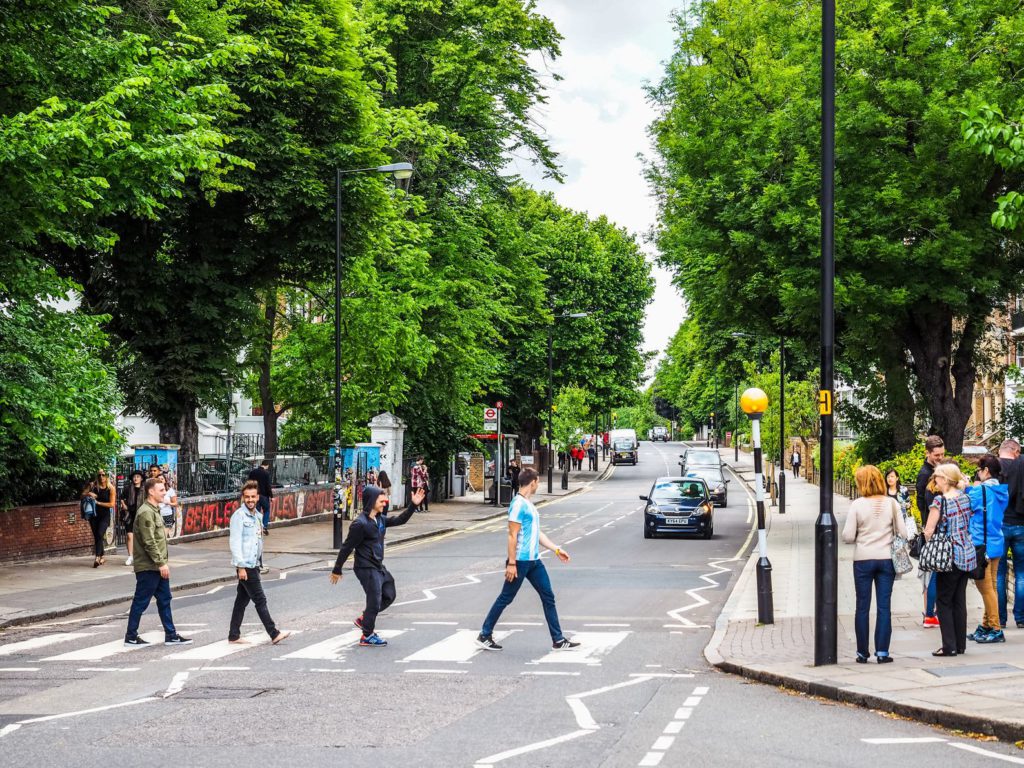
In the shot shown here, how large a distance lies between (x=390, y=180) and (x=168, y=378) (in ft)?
26.0

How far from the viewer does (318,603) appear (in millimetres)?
17578

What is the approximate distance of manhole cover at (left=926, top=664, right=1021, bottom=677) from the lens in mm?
10508

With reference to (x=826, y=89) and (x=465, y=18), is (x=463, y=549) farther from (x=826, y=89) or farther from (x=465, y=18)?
(x=465, y=18)

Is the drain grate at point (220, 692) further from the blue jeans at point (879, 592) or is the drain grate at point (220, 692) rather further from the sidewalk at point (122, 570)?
the sidewalk at point (122, 570)

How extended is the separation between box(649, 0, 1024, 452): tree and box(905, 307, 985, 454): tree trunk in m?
0.03

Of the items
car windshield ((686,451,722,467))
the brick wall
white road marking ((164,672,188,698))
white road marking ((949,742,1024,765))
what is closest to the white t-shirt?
the brick wall

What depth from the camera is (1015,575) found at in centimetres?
1327

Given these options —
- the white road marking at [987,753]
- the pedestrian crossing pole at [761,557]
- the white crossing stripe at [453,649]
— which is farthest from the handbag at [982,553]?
the white crossing stripe at [453,649]

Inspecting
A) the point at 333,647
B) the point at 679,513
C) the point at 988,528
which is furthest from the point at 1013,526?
the point at 679,513

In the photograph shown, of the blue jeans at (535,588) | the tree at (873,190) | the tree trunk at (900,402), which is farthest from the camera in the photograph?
the tree trunk at (900,402)

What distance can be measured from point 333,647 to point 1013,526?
7.46 m

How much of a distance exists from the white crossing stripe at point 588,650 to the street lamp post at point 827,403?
92.2 inches

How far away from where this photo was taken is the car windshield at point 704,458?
5278 cm

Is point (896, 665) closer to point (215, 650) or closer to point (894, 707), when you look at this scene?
point (894, 707)
